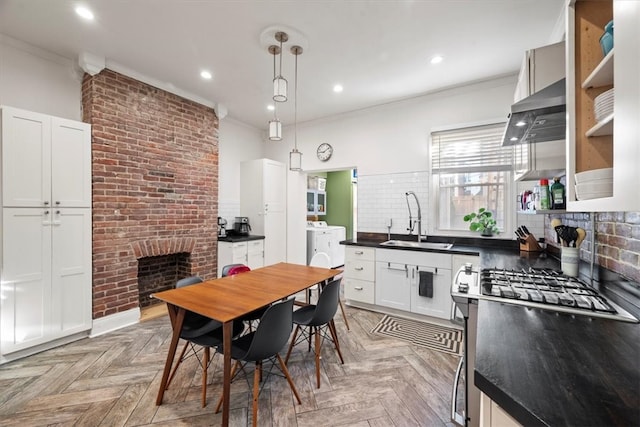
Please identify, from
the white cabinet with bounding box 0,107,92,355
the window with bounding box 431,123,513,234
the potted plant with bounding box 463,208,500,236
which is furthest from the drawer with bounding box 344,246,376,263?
the white cabinet with bounding box 0,107,92,355

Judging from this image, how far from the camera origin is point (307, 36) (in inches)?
97.6

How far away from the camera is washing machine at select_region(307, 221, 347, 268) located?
5621mm

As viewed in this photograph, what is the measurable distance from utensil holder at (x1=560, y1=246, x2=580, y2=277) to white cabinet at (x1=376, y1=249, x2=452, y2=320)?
4.09 feet

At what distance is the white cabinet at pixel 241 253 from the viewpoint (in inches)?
160

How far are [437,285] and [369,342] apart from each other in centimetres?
104

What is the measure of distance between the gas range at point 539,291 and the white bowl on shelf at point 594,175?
570mm

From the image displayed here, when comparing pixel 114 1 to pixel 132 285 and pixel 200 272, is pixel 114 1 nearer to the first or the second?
pixel 132 285

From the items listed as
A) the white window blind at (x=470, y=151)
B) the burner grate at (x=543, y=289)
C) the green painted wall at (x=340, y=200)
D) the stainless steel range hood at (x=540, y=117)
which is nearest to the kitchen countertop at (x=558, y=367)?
the burner grate at (x=543, y=289)

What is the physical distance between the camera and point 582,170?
1.13 meters

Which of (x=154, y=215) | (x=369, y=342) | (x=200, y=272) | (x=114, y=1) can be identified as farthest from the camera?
(x=200, y=272)

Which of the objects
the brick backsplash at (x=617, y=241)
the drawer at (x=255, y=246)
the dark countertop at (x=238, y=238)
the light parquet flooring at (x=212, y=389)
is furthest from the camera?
the drawer at (x=255, y=246)

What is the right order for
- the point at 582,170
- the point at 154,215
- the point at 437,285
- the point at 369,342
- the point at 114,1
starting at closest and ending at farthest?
the point at 582,170 → the point at 114,1 → the point at 369,342 → the point at 437,285 → the point at 154,215

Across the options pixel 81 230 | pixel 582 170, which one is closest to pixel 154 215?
pixel 81 230

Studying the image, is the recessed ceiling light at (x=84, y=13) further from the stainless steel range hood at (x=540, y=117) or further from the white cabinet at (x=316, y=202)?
the white cabinet at (x=316, y=202)
